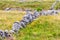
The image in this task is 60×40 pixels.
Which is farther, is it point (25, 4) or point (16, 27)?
point (25, 4)

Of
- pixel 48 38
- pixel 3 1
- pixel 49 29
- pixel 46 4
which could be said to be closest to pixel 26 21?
pixel 49 29

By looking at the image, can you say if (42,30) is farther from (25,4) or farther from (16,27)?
(25,4)

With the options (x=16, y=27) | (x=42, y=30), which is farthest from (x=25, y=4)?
(x=16, y=27)

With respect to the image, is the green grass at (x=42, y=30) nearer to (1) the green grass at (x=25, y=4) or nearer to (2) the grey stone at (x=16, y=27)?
(2) the grey stone at (x=16, y=27)

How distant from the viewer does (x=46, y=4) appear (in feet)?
170

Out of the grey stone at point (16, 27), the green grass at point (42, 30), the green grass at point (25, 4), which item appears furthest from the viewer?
the green grass at point (25, 4)

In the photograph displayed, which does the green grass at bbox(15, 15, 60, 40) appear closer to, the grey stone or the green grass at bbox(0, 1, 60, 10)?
the grey stone

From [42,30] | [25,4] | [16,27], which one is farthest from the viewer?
[25,4]

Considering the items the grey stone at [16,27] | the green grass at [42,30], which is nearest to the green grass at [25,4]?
the green grass at [42,30]

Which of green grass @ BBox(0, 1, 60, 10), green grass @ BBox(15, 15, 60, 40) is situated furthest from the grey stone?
green grass @ BBox(0, 1, 60, 10)

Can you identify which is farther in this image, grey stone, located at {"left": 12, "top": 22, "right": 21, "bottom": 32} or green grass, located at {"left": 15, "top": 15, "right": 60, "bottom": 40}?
grey stone, located at {"left": 12, "top": 22, "right": 21, "bottom": 32}

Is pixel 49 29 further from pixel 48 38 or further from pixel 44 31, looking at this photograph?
pixel 48 38

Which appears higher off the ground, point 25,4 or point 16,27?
point 16,27

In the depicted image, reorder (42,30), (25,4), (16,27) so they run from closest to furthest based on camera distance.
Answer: (16,27) < (42,30) < (25,4)
